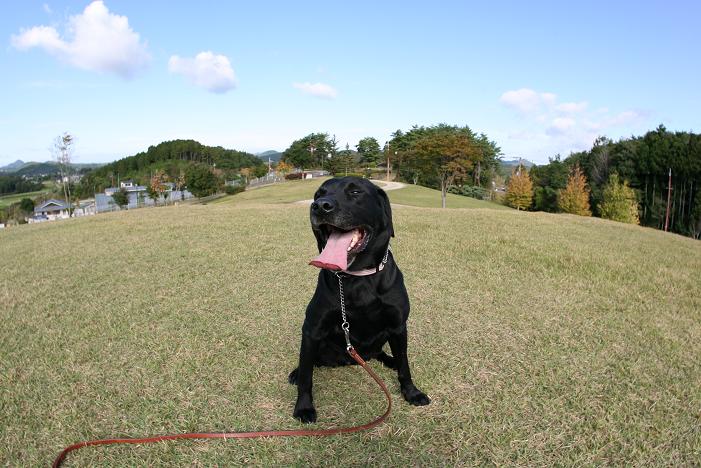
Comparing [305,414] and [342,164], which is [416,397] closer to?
[305,414]

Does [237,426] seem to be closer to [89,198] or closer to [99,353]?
[99,353]

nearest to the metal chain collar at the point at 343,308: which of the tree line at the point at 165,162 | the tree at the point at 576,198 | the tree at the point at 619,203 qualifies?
the tree at the point at 619,203

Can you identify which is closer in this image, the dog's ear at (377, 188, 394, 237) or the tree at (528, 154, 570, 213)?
the dog's ear at (377, 188, 394, 237)

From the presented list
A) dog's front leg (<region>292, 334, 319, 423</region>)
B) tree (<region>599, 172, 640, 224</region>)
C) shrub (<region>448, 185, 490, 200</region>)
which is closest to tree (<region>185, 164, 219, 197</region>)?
shrub (<region>448, 185, 490, 200</region>)

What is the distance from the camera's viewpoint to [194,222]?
1084 cm

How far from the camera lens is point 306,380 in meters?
2.50

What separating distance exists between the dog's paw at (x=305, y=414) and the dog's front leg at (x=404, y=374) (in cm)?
61

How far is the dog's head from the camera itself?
213cm

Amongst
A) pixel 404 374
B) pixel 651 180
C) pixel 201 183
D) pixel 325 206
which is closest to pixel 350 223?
pixel 325 206

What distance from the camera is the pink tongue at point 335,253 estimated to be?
2131mm

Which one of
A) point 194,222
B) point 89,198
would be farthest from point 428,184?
point 89,198

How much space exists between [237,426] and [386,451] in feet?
2.94

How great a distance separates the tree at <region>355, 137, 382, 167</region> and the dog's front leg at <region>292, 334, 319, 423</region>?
6721 cm

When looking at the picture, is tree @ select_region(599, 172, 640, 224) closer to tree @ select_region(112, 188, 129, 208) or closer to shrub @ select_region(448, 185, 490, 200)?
shrub @ select_region(448, 185, 490, 200)
